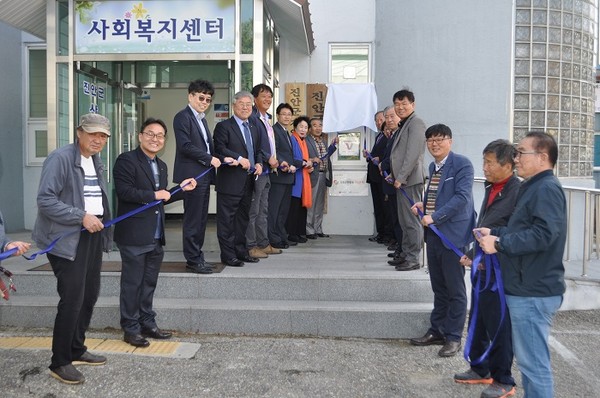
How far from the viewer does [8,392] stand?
3.67m

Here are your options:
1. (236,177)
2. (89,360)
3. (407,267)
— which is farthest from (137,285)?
(407,267)

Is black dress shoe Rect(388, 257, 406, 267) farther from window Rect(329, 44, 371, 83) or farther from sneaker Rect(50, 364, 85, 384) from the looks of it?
window Rect(329, 44, 371, 83)

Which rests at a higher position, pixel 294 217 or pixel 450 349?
pixel 294 217

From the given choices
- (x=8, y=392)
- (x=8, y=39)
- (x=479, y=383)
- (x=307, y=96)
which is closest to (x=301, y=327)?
(x=479, y=383)

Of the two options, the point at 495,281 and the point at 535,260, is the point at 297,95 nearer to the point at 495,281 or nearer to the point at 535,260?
the point at 495,281

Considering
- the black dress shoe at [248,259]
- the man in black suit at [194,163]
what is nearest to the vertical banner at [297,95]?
the black dress shoe at [248,259]

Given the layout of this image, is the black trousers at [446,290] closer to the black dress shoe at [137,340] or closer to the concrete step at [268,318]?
the concrete step at [268,318]

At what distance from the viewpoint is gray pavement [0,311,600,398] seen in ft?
12.3

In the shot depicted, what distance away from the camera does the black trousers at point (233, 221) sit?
5.63m

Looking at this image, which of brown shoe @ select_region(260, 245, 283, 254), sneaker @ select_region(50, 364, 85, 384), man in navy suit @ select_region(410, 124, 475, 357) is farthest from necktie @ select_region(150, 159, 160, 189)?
brown shoe @ select_region(260, 245, 283, 254)

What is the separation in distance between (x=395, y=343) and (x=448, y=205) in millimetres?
1361

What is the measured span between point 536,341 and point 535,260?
1.46 feet

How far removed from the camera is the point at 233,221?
588 cm

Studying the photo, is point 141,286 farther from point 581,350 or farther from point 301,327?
point 581,350
